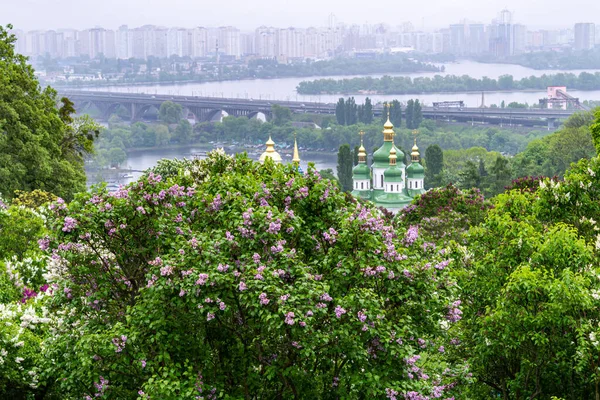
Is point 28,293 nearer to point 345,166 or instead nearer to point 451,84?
point 345,166

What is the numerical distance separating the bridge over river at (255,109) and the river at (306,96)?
20309 millimetres

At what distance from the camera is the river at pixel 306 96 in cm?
13788

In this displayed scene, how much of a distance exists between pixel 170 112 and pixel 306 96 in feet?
134

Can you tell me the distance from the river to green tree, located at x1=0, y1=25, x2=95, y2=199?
107881mm

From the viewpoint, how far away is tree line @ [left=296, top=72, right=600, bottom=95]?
141m

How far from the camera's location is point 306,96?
148125 millimetres

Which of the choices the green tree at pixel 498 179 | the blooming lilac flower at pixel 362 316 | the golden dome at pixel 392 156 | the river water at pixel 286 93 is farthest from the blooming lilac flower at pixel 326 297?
the river water at pixel 286 93

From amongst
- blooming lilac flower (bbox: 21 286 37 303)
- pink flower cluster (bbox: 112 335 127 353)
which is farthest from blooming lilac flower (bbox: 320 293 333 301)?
blooming lilac flower (bbox: 21 286 37 303)

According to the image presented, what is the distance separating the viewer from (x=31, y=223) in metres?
13.0

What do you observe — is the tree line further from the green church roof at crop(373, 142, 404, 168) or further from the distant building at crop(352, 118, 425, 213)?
the green church roof at crop(373, 142, 404, 168)

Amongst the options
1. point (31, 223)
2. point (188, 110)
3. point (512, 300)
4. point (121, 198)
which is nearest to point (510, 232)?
point (512, 300)

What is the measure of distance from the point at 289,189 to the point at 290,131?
91.1m

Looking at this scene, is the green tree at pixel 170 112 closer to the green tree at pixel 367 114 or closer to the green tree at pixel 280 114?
the green tree at pixel 280 114

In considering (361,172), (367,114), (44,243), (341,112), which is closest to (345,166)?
(361,172)
